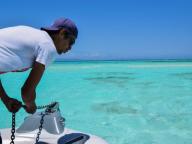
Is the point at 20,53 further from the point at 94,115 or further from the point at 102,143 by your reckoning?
the point at 94,115

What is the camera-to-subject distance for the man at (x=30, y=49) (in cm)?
185

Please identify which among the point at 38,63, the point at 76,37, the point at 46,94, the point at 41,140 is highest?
the point at 76,37

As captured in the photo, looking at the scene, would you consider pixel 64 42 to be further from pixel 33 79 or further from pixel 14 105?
pixel 14 105

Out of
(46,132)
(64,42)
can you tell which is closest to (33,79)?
(64,42)

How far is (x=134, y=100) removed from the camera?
931 centimetres

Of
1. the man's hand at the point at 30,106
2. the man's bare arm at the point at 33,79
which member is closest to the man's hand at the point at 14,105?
the man's hand at the point at 30,106

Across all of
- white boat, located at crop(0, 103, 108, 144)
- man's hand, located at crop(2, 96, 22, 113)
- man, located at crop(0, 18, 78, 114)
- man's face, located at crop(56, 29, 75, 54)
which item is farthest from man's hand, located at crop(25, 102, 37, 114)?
white boat, located at crop(0, 103, 108, 144)

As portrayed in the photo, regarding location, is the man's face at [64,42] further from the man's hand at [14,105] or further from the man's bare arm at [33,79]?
the man's hand at [14,105]

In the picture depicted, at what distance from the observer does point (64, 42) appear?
198cm

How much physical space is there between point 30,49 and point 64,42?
0.69 feet

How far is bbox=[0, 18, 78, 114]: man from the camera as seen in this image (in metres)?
1.85

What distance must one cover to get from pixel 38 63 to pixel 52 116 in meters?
0.87

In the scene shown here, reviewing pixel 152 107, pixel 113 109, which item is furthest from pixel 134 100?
pixel 113 109

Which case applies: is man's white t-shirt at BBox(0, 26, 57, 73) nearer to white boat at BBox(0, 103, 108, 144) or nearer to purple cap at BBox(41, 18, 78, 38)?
purple cap at BBox(41, 18, 78, 38)
